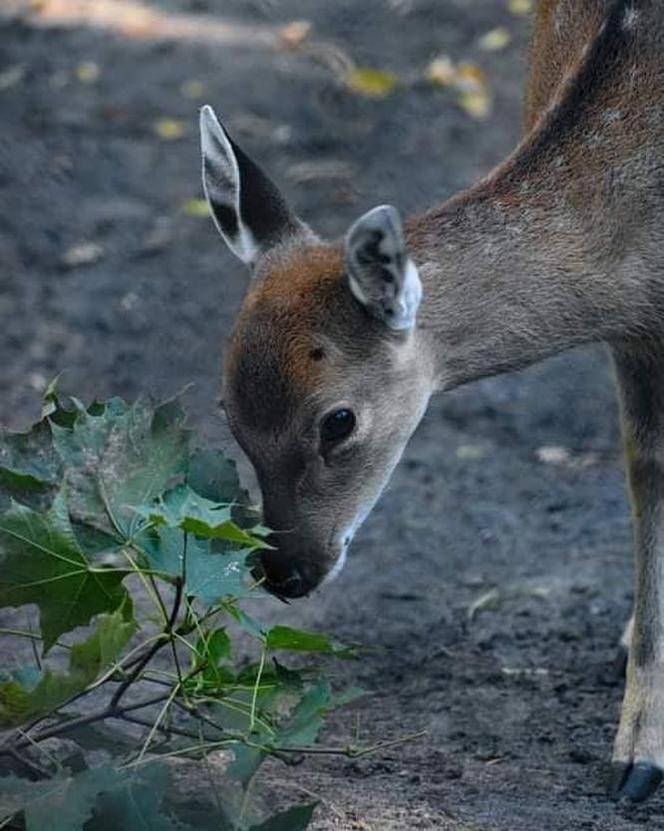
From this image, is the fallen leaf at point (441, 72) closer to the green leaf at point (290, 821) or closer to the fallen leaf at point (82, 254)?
the fallen leaf at point (82, 254)

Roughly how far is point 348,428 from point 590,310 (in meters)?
0.69

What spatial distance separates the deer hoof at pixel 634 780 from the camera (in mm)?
5043

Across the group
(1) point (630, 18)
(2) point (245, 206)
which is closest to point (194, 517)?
(2) point (245, 206)

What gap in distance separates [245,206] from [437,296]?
0.56m

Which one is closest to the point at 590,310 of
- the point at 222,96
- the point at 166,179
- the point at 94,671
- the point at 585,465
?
the point at 94,671

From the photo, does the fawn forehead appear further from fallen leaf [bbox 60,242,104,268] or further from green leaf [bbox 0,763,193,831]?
fallen leaf [bbox 60,242,104,268]

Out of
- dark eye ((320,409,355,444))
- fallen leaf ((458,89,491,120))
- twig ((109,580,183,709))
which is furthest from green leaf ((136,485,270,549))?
fallen leaf ((458,89,491,120))

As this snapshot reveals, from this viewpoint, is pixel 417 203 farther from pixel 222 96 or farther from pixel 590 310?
pixel 590 310

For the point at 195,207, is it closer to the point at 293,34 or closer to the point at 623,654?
the point at 293,34

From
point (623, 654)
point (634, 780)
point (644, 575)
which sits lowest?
point (623, 654)

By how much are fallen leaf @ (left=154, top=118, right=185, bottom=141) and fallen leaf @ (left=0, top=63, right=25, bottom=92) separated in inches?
40.9

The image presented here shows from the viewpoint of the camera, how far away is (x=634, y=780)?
509 cm

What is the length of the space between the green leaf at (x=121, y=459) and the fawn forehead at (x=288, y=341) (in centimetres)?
49

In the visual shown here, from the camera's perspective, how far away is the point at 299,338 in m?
4.74
